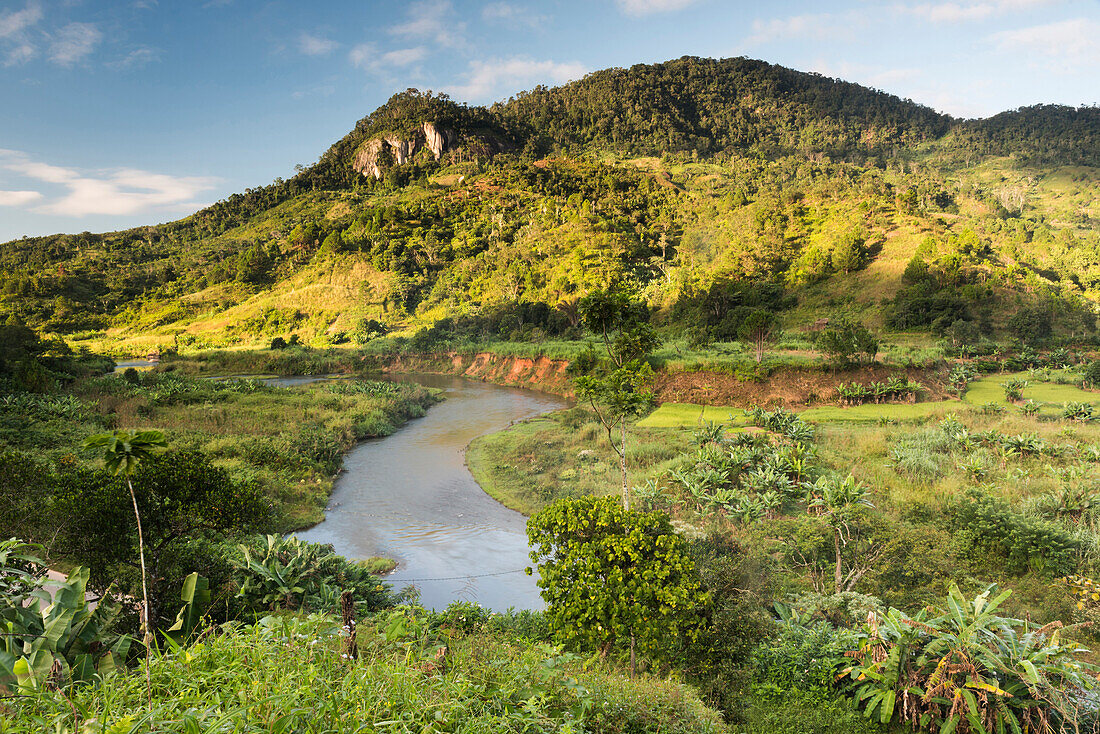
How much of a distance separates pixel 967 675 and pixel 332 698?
582cm

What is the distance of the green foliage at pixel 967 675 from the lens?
Result: 457cm

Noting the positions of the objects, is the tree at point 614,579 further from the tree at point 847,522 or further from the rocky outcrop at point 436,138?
the rocky outcrop at point 436,138

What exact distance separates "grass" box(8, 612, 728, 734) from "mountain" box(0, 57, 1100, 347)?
30.6 meters

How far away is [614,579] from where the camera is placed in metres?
6.19

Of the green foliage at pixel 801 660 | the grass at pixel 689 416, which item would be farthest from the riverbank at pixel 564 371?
the green foliage at pixel 801 660

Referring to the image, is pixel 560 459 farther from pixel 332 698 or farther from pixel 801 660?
pixel 332 698

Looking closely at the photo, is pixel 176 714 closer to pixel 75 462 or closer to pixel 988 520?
pixel 988 520

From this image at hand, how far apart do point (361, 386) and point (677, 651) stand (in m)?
27.4

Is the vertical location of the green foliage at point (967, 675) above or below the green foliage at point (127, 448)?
below

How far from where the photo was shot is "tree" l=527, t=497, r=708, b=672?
19.9ft

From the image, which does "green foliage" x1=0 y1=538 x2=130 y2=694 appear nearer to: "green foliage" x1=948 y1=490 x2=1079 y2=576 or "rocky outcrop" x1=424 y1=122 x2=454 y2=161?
"green foliage" x1=948 y1=490 x2=1079 y2=576

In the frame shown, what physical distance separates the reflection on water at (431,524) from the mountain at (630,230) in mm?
20942

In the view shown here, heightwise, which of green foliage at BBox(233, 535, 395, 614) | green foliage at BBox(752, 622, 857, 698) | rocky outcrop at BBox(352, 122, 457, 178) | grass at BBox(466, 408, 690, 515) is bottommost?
A: grass at BBox(466, 408, 690, 515)

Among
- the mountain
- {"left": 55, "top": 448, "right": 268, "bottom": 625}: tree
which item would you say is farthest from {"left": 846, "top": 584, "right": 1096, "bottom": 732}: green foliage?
the mountain
